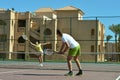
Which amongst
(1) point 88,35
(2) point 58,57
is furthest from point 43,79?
(1) point 88,35

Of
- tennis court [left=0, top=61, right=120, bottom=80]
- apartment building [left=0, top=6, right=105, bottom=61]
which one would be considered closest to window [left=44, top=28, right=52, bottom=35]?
apartment building [left=0, top=6, right=105, bottom=61]

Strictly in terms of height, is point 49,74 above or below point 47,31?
below

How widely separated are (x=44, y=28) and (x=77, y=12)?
20157mm

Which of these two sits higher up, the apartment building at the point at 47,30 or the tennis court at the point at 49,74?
the apartment building at the point at 47,30

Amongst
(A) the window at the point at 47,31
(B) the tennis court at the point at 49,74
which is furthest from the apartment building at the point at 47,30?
(B) the tennis court at the point at 49,74

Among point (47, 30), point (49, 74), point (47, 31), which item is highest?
A: point (47, 30)

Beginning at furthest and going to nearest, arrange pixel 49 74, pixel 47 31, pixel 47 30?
pixel 47 30, pixel 47 31, pixel 49 74

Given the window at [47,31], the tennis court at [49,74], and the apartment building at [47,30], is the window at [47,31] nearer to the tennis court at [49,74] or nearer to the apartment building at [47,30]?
the apartment building at [47,30]

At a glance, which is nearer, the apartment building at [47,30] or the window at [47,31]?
the apartment building at [47,30]

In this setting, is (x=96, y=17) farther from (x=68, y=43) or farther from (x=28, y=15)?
(x=28, y=15)

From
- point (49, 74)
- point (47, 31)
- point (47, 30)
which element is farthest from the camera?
point (47, 30)

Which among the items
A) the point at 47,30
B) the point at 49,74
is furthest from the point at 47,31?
the point at 49,74

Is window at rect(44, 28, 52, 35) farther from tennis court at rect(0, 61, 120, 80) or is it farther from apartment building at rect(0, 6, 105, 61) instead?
tennis court at rect(0, 61, 120, 80)

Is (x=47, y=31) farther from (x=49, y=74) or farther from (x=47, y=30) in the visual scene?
(x=49, y=74)
